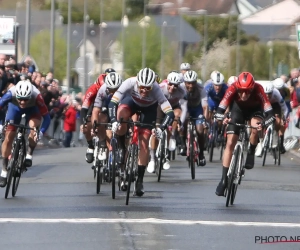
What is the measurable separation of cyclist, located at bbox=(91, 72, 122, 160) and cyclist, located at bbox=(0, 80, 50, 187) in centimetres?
111

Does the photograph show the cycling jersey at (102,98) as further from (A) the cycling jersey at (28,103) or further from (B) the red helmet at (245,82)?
(B) the red helmet at (245,82)

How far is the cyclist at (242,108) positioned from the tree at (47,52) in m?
75.6

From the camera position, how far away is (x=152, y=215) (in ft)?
42.7

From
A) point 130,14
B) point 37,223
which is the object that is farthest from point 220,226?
point 130,14

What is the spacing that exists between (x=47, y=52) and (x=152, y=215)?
81329 mm

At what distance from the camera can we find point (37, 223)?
1217 centimetres

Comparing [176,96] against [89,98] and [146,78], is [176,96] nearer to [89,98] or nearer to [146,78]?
[89,98]

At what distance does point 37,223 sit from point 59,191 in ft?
13.4

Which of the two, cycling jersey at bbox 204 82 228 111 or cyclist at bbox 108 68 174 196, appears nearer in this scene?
cyclist at bbox 108 68 174 196

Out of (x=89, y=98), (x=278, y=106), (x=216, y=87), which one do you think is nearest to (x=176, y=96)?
(x=89, y=98)

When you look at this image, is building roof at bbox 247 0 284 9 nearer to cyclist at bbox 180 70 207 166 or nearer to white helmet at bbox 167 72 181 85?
cyclist at bbox 180 70 207 166

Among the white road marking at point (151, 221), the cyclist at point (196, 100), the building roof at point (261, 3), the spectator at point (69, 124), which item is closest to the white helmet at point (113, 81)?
the cyclist at point (196, 100)

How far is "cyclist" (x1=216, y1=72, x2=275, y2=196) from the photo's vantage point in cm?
1434

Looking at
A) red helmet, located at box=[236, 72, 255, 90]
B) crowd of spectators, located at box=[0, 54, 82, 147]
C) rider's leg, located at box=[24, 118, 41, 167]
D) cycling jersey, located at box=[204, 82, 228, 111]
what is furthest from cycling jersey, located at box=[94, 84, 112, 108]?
crowd of spectators, located at box=[0, 54, 82, 147]
